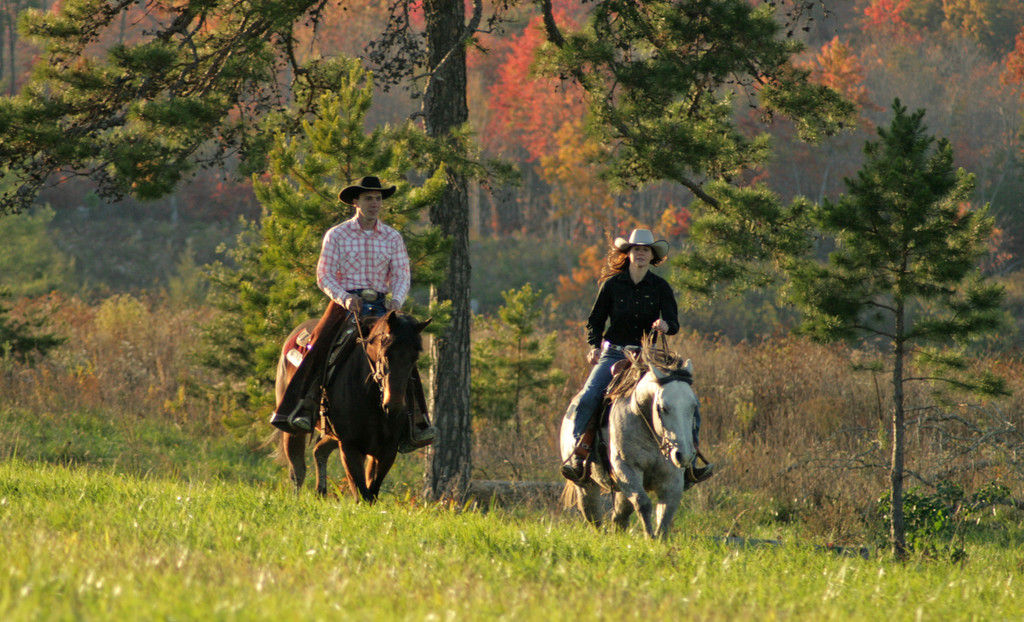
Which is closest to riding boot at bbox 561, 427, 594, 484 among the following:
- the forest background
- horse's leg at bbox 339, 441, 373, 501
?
horse's leg at bbox 339, 441, 373, 501

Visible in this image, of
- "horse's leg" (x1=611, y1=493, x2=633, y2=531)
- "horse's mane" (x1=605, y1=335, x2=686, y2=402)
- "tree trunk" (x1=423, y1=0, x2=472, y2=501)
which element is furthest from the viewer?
"tree trunk" (x1=423, y1=0, x2=472, y2=501)

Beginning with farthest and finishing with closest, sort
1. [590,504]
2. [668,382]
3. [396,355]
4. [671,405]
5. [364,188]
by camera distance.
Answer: [590,504] → [364,188] → [396,355] → [668,382] → [671,405]

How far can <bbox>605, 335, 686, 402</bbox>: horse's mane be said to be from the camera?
27.2 ft

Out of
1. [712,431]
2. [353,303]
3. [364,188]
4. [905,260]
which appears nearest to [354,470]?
[353,303]

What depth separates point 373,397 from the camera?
9.42 metres

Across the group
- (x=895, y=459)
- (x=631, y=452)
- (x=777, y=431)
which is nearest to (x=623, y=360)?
(x=631, y=452)

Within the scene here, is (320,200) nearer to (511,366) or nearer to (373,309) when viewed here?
(373,309)

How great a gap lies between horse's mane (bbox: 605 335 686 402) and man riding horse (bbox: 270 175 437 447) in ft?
5.60

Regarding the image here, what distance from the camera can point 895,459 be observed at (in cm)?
1236

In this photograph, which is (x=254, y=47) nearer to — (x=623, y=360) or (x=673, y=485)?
(x=623, y=360)

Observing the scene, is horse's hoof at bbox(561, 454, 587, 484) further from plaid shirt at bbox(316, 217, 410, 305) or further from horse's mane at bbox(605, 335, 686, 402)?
plaid shirt at bbox(316, 217, 410, 305)

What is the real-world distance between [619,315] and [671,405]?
1585 mm

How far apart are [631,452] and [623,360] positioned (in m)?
0.92

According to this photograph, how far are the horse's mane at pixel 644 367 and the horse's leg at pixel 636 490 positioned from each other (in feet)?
2.00
